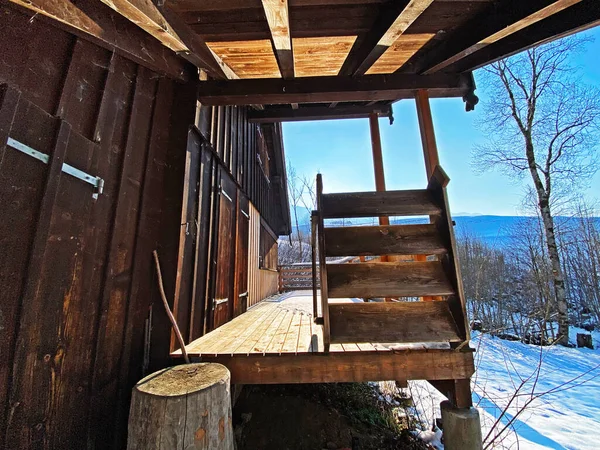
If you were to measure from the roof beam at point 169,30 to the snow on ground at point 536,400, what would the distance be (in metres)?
4.06

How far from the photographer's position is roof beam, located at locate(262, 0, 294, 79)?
177cm

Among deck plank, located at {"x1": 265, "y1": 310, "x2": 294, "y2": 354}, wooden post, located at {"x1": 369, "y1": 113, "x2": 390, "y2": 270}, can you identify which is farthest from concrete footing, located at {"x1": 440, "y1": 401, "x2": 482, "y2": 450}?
wooden post, located at {"x1": 369, "y1": 113, "x2": 390, "y2": 270}

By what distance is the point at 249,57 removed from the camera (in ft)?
8.98

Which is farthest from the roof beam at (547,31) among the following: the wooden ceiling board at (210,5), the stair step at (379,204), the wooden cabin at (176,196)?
the wooden ceiling board at (210,5)

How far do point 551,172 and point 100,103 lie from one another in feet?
48.5

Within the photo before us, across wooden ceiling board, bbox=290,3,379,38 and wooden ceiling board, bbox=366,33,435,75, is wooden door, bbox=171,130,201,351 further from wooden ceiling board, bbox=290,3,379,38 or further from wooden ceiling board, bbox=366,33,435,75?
wooden ceiling board, bbox=366,33,435,75

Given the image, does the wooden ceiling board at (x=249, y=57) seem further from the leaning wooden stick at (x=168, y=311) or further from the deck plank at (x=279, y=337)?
the deck plank at (x=279, y=337)

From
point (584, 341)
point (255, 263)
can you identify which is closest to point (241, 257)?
point (255, 263)

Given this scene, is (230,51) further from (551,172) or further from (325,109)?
(551,172)

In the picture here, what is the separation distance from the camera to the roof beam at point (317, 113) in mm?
4629

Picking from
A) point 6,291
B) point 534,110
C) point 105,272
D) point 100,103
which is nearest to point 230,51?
point 100,103

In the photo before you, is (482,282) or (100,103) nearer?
(100,103)

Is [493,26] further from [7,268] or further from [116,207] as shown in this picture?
[7,268]

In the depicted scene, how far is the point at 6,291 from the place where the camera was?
4.47 ft
